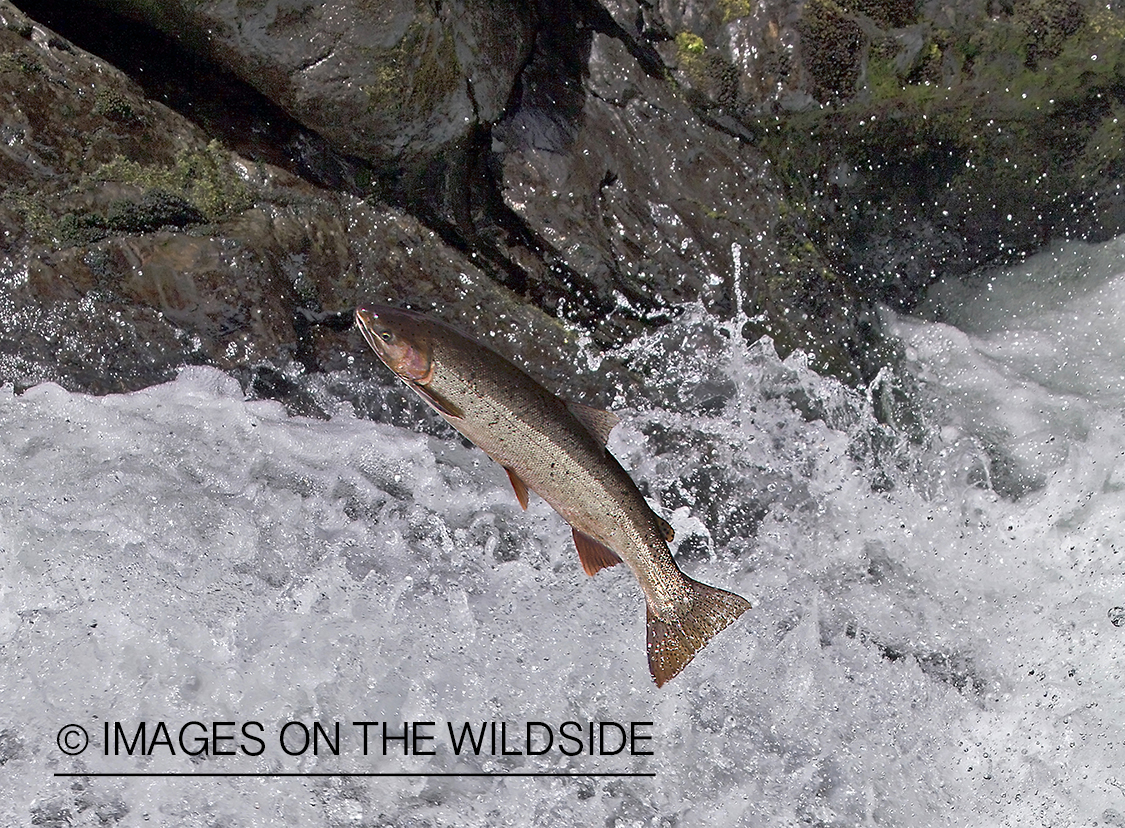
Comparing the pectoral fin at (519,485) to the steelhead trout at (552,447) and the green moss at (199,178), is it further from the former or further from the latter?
the green moss at (199,178)

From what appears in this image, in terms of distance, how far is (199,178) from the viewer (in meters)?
3.68

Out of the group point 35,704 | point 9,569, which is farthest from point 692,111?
point 35,704

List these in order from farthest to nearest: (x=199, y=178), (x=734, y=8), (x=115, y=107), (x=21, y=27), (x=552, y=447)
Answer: (x=734, y=8)
(x=199, y=178)
(x=115, y=107)
(x=21, y=27)
(x=552, y=447)

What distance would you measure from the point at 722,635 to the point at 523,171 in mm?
2205

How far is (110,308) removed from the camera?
3.66 meters

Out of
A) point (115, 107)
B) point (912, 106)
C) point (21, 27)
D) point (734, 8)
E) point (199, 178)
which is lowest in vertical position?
point (199, 178)

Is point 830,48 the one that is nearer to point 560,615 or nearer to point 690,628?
point 690,628

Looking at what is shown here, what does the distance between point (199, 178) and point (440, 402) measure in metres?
1.73

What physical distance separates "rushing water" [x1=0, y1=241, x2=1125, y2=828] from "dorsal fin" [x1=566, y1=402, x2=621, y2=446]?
118 centimetres

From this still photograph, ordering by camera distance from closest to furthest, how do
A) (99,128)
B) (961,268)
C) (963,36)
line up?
(99,128) → (963,36) → (961,268)

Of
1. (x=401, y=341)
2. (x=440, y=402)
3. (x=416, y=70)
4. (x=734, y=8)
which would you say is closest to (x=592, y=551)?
(x=440, y=402)

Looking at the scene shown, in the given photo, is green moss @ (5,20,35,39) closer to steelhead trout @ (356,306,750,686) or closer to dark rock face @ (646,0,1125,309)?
steelhead trout @ (356,306,750,686)

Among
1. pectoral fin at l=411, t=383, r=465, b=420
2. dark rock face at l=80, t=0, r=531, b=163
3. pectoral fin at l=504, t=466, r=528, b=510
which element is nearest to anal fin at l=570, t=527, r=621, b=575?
pectoral fin at l=504, t=466, r=528, b=510

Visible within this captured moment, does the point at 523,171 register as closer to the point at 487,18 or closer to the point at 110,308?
the point at 487,18
